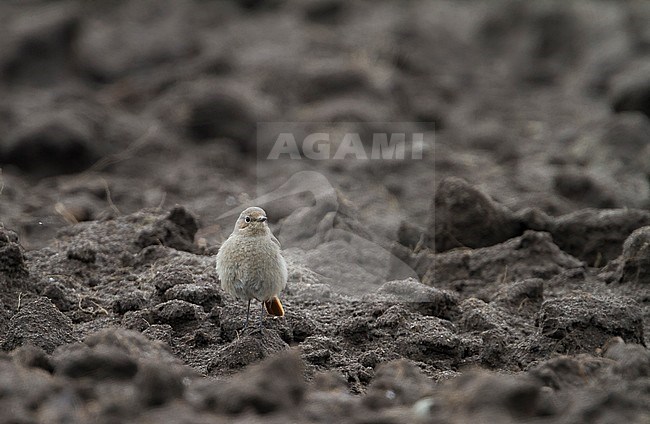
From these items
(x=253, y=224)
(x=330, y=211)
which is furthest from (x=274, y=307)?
(x=330, y=211)

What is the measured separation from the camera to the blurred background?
1186 cm

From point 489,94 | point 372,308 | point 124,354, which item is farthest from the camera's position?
point 489,94

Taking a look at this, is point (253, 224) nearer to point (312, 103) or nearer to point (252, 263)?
point (252, 263)

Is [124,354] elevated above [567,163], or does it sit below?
above

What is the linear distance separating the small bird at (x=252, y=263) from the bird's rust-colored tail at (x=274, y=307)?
0.02 metres

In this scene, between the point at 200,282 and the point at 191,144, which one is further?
the point at 191,144

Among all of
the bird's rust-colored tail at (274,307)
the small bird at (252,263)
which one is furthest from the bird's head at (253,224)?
the bird's rust-colored tail at (274,307)

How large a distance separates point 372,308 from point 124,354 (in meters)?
2.60

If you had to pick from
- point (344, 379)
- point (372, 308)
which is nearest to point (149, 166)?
point (372, 308)

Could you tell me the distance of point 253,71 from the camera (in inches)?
683

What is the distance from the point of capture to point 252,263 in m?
6.80

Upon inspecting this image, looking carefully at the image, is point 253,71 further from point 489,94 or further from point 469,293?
Result: point 469,293

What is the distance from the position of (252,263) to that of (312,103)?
9587 mm

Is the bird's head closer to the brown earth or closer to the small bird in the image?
the small bird
